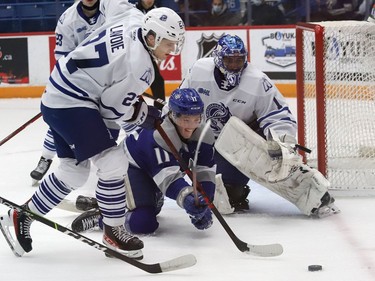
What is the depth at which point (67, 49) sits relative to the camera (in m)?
4.57

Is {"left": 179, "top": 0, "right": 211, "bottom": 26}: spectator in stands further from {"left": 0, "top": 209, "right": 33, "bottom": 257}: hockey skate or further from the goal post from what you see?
{"left": 0, "top": 209, "right": 33, "bottom": 257}: hockey skate

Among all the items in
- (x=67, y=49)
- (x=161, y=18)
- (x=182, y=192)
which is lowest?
(x=182, y=192)

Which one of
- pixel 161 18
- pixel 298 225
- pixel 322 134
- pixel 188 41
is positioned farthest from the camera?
pixel 188 41

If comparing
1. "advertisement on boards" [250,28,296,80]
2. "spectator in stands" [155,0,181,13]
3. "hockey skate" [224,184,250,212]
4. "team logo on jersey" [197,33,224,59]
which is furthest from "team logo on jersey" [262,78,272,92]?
"spectator in stands" [155,0,181,13]

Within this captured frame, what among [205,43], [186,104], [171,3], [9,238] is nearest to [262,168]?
[186,104]

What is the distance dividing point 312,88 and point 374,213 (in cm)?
84

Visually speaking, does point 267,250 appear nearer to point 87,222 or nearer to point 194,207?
point 194,207

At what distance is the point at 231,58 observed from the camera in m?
3.66

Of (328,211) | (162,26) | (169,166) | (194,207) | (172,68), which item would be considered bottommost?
(172,68)

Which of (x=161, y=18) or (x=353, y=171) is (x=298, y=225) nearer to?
(x=353, y=171)

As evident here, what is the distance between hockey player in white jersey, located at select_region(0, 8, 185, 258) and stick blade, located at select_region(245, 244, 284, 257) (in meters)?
0.39

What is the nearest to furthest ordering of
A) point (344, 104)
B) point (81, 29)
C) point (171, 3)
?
point (344, 104)
point (81, 29)
point (171, 3)

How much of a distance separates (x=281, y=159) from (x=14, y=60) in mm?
4544

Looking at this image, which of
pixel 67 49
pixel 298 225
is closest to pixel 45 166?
pixel 67 49
